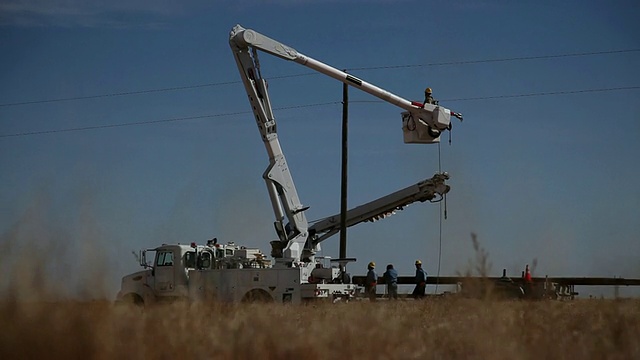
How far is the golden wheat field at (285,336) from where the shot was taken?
824 cm

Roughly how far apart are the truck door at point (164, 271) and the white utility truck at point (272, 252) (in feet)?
0.10

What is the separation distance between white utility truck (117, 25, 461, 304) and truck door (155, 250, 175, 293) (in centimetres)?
3

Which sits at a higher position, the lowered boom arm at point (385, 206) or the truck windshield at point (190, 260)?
the lowered boom arm at point (385, 206)

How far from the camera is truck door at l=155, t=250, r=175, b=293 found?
2772 cm

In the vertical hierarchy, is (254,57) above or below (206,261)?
above

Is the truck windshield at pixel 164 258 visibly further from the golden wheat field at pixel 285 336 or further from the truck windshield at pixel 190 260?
the golden wheat field at pixel 285 336

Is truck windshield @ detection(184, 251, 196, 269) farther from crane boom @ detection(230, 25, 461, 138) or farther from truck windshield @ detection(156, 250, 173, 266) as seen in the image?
crane boom @ detection(230, 25, 461, 138)

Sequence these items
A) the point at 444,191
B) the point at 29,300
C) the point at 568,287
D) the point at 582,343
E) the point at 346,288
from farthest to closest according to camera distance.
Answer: the point at 568,287
the point at 444,191
the point at 346,288
the point at 582,343
the point at 29,300

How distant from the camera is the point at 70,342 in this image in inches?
320

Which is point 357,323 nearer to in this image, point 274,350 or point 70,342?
point 274,350

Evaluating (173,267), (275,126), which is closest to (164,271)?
(173,267)

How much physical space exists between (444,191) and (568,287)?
23.1ft

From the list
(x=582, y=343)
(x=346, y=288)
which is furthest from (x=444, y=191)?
(x=582, y=343)

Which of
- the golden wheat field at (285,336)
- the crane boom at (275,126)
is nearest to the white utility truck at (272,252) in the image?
the crane boom at (275,126)
